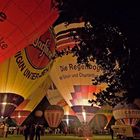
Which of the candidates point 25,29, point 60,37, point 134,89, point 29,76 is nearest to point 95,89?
point 60,37

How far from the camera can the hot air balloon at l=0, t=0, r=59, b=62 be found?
14.0 meters

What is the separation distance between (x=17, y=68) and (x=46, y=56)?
181 centimetres

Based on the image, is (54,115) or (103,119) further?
(103,119)

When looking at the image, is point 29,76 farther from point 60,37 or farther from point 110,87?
point 110,87

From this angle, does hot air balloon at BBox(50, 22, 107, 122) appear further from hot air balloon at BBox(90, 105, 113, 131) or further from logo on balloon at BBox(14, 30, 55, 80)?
hot air balloon at BBox(90, 105, 113, 131)

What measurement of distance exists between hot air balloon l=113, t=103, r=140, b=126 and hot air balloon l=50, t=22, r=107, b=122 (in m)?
1.35

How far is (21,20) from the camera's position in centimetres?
1449

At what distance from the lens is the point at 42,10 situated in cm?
1492

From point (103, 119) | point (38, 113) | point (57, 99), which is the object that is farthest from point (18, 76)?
point (103, 119)

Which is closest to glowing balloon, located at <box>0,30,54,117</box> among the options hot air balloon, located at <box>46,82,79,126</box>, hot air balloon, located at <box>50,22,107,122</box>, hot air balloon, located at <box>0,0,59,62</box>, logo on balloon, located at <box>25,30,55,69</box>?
logo on balloon, located at <box>25,30,55,69</box>

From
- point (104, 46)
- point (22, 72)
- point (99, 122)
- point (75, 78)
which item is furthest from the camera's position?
point (99, 122)

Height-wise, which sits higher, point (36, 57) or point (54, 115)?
point (36, 57)

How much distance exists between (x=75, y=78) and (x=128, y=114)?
3445 millimetres

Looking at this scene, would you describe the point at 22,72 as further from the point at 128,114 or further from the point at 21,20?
the point at 128,114
